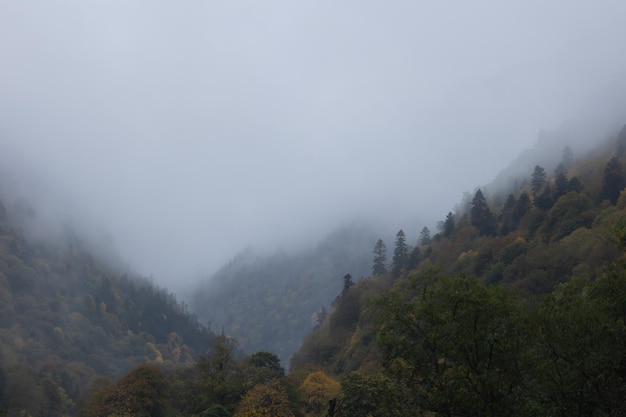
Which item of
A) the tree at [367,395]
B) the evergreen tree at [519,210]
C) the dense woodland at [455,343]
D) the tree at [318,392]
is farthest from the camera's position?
the evergreen tree at [519,210]

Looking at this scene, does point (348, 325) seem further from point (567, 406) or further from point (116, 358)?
point (116, 358)

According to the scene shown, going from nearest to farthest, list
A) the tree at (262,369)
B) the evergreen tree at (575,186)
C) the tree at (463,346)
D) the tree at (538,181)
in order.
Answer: the tree at (463,346), the tree at (262,369), the evergreen tree at (575,186), the tree at (538,181)

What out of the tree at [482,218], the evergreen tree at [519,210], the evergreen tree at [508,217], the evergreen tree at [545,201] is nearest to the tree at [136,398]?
the evergreen tree at [508,217]

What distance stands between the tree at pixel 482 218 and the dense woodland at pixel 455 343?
31 cm

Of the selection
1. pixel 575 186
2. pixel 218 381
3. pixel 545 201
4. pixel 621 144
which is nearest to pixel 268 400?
pixel 218 381

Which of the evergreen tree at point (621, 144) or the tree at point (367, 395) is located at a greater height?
the evergreen tree at point (621, 144)

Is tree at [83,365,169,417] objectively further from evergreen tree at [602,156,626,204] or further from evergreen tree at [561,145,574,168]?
evergreen tree at [561,145,574,168]

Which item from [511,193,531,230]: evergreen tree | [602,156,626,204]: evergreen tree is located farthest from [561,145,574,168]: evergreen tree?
[602,156,626,204]: evergreen tree

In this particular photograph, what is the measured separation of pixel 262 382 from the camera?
67000mm

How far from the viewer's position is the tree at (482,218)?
11138cm

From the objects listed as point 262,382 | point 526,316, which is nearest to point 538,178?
point 262,382

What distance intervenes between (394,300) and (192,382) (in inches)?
2036

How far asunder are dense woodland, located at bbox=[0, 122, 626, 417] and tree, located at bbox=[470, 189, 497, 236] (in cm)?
31

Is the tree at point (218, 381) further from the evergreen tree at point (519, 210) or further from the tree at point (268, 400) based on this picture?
the evergreen tree at point (519, 210)
